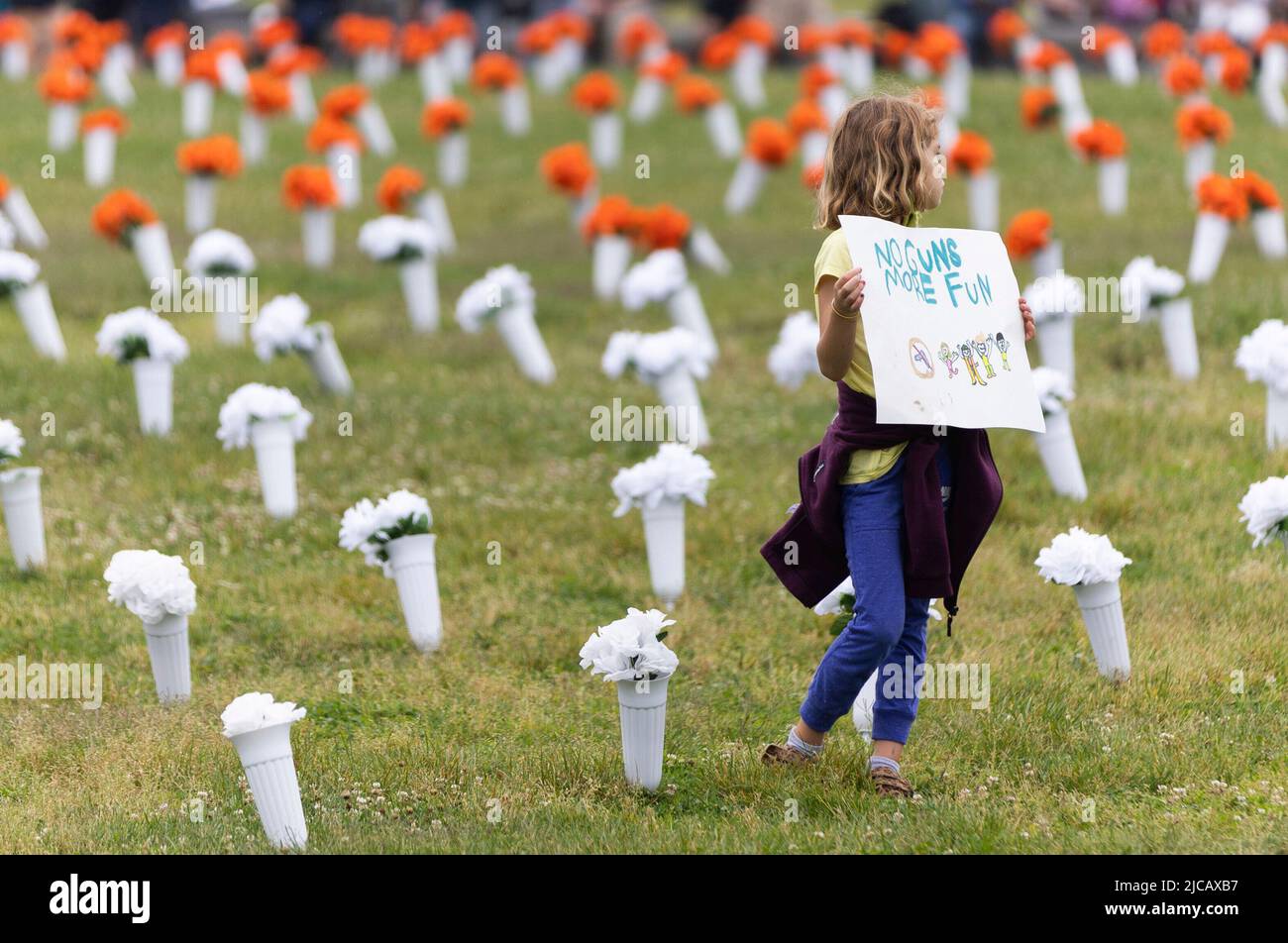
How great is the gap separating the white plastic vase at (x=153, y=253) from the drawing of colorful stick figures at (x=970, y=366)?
869 cm

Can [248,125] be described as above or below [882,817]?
above

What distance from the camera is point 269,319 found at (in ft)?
33.0

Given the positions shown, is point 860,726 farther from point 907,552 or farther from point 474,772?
point 474,772

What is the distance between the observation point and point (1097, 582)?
6211mm

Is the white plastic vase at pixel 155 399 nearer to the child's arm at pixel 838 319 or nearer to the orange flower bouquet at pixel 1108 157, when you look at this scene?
the child's arm at pixel 838 319

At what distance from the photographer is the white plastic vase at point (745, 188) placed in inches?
647

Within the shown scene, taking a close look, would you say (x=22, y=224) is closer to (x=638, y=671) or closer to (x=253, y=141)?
(x=253, y=141)

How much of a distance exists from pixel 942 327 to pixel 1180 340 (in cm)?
610

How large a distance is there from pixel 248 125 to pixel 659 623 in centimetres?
1449

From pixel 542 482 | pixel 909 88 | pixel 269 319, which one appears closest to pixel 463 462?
pixel 542 482

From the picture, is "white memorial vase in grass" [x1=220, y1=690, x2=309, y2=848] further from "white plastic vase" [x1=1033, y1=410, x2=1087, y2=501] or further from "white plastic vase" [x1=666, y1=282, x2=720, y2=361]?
"white plastic vase" [x1=666, y1=282, x2=720, y2=361]

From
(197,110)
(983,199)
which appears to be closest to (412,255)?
(983,199)

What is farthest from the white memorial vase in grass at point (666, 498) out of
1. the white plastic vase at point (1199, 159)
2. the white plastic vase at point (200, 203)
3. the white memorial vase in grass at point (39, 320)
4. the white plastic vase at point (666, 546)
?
the white plastic vase at point (1199, 159)

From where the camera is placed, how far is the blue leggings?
5.12 meters
